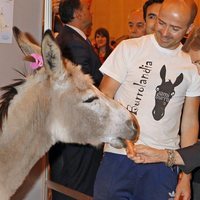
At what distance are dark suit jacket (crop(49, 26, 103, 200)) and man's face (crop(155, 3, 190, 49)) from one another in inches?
34.3

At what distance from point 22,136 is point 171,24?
2.25 feet

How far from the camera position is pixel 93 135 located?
1713mm

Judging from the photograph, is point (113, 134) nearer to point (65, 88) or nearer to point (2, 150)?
point (65, 88)

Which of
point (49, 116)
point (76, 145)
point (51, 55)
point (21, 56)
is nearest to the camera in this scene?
point (51, 55)

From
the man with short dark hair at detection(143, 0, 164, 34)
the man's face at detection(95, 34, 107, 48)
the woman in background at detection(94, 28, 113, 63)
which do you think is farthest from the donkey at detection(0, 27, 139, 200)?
the man's face at detection(95, 34, 107, 48)

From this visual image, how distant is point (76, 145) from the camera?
262cm

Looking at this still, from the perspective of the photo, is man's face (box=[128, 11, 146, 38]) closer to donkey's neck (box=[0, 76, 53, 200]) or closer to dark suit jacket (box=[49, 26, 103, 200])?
dark suit jacket (box=[49, 26, 103, 200])

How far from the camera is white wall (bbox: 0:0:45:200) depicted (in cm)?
245

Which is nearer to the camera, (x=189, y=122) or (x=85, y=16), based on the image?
(x=189, y=122)

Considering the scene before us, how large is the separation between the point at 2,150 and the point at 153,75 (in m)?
0.62

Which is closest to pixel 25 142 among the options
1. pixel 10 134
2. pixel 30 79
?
pixel 10 134

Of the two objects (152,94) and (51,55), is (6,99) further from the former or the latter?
(152,94)

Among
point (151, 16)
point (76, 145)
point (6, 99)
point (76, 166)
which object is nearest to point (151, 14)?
point (151, 16)

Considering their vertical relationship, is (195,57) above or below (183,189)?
above
